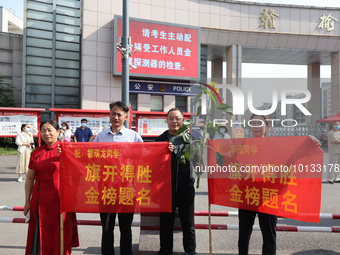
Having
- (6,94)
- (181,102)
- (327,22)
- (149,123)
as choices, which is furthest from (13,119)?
(327,22)

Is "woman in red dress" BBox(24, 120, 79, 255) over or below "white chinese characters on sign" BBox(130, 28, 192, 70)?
below

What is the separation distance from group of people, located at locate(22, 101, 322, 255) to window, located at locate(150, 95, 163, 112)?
15825mm

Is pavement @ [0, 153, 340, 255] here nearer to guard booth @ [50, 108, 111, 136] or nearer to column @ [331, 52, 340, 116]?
guard booth @ [50, 108, 111, 136]

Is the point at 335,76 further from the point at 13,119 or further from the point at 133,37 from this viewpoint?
the point at 13,119

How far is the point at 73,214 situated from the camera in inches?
126

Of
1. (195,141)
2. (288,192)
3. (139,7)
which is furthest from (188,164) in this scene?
(139,7)

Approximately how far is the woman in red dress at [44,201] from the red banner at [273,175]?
68.4 inches

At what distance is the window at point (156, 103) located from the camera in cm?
1895

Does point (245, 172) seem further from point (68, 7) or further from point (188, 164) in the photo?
point (68, 7)

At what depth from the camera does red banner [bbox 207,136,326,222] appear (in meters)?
2.70

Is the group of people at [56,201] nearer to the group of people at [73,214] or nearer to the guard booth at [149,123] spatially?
the group of people at [73,214]

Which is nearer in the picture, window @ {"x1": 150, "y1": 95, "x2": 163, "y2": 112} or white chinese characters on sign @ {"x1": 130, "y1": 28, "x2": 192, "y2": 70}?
white chinese characters on sign @ {"x1": 130, "y1": 28, "x2": 192, "y2": 70}

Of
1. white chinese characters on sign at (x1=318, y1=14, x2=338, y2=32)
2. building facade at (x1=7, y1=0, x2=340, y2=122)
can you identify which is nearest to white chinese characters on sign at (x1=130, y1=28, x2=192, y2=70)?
building facade at (x1=7, y1=0, x2=340, y2=122)

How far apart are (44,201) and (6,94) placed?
20.9m
